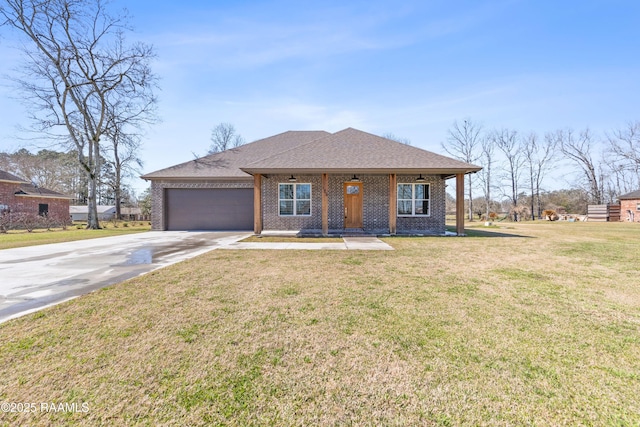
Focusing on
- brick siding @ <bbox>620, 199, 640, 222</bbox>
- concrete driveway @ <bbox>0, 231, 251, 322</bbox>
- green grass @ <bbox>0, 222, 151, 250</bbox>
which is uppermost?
brick siding @ <bbox>620, 199, 640, 222</bbox>

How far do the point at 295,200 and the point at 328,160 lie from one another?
2820 millimetres

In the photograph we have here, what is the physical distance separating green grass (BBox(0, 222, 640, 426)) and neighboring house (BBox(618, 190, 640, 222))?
30867mm

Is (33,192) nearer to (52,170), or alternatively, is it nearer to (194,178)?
(52,170)

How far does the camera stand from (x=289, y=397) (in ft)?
6.54

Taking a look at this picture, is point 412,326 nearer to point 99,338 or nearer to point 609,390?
point 609,390

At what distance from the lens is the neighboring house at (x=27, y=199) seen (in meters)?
21.7

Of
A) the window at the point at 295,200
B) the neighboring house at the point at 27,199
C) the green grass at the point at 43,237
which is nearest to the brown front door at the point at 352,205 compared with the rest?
the window at the point at 295,200

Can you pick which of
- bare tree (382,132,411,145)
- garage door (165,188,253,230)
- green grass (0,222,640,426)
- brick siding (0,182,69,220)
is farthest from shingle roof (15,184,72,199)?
bare tree (382,132,411,145)

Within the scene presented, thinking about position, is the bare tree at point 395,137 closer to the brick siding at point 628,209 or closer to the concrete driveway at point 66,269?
the brick siding at point 628,209

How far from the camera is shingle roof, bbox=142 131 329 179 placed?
1428 cm

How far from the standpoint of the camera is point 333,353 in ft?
8.50

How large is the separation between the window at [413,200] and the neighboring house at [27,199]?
28.8m

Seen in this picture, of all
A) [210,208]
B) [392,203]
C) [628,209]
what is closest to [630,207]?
[628,209]

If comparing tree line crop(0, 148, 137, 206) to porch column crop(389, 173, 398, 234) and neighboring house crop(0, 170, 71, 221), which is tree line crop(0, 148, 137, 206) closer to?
neighboring house crop(0, 170, 71, 221)
